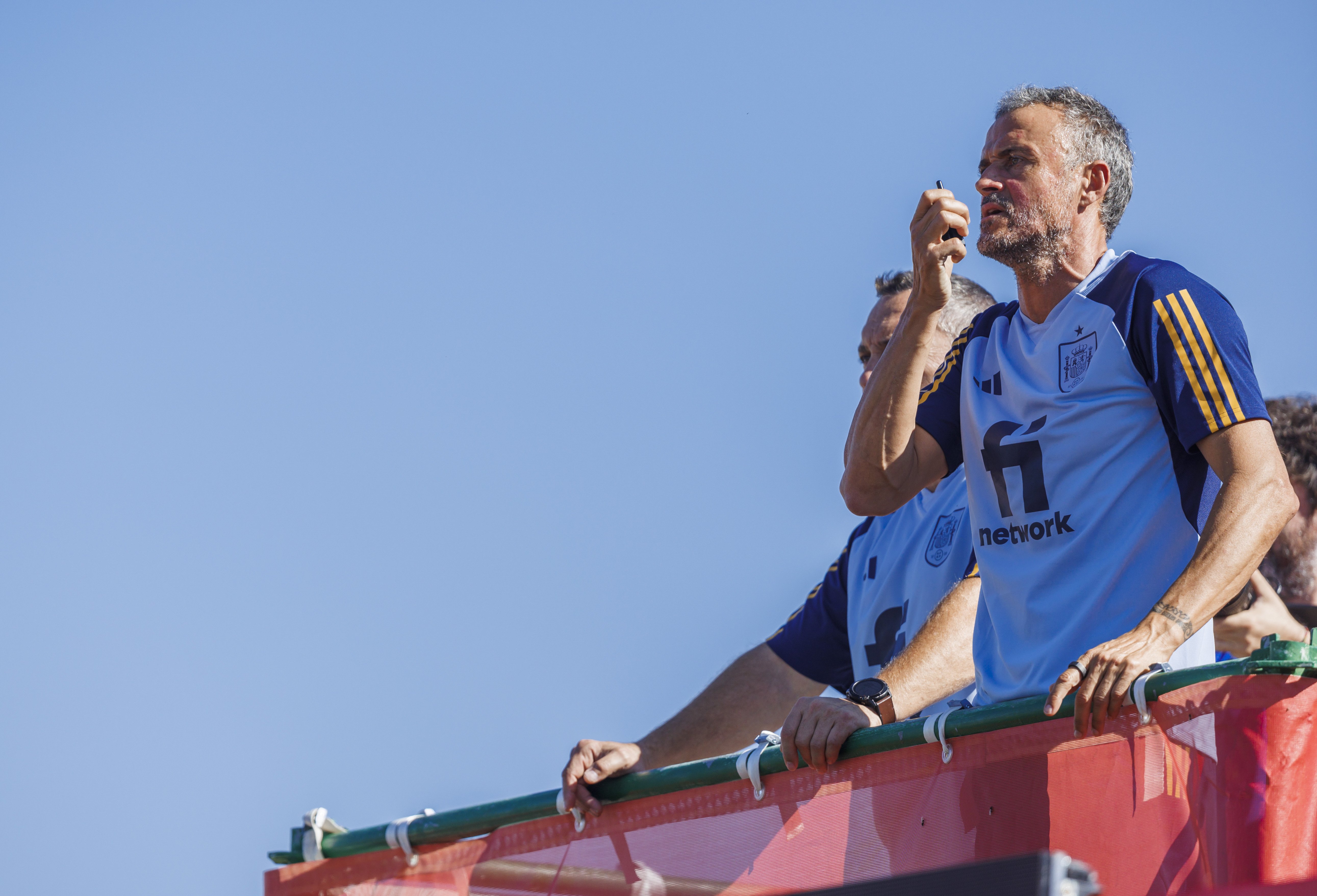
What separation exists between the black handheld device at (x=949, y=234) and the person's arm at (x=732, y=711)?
1665 mm

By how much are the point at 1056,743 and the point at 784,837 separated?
67cm

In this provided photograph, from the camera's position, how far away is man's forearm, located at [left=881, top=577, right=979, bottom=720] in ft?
11.7

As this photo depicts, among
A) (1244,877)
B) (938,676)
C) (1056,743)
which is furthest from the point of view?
(938,676)

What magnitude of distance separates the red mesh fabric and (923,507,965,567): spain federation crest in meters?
1.38

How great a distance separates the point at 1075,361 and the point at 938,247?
51 cm

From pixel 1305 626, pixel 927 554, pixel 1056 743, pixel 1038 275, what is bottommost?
pixel 1056 743

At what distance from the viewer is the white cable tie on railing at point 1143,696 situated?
2617 mm

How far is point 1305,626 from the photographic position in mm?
4562

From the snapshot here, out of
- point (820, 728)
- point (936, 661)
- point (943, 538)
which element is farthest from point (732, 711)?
point (820, 728)

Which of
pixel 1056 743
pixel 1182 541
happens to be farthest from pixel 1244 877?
pixel 1182 541

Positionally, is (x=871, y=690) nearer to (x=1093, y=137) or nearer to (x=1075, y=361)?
(x=1075, y=361)

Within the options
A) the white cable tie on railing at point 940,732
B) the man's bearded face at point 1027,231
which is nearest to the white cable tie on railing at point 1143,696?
the white cable tie on railing at point 940,732

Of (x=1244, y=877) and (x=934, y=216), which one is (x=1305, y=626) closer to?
(x=934, y=216)

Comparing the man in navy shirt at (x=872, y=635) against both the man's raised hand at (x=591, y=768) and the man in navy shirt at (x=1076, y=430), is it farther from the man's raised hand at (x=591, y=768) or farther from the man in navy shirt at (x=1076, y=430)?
the man in navy shirt at (x=1076, y=430)
